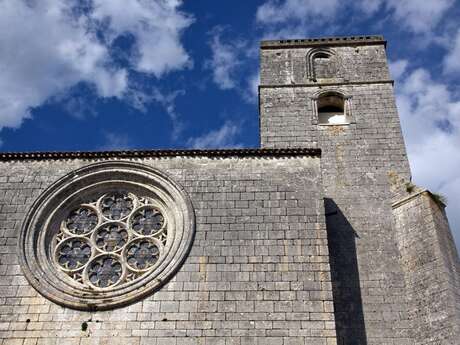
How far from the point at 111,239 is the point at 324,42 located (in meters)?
8.22

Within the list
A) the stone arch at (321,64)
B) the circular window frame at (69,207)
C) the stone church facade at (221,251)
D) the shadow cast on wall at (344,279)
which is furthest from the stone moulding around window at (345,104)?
the circular window frame at (69,207)

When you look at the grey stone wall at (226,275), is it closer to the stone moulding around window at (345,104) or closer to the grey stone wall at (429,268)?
the grey stone wall at (429,268)

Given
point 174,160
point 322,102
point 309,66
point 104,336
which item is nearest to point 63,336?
point 104,336

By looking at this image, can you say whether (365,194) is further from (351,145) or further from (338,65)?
(338,65)

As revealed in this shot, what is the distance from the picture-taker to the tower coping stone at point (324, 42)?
50.9 ft

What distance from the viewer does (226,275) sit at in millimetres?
9422

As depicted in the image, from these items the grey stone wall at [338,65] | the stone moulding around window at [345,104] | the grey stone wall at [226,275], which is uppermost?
the grey stone wall at [338,65]

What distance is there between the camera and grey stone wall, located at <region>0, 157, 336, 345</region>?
29.2ft

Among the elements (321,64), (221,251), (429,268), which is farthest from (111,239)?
(321,64)

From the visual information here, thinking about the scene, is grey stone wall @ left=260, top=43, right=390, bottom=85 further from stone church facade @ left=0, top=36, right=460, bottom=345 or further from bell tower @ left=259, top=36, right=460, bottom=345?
stone church facade @ left=0, top=36, right=460, bottom=345

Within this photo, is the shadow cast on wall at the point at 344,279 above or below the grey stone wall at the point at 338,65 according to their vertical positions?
below

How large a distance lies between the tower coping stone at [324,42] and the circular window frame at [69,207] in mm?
6219

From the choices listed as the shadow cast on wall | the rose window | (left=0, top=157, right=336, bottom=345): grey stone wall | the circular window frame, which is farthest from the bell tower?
the rose window

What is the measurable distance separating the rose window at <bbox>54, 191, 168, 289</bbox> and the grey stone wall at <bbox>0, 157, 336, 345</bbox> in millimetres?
678
